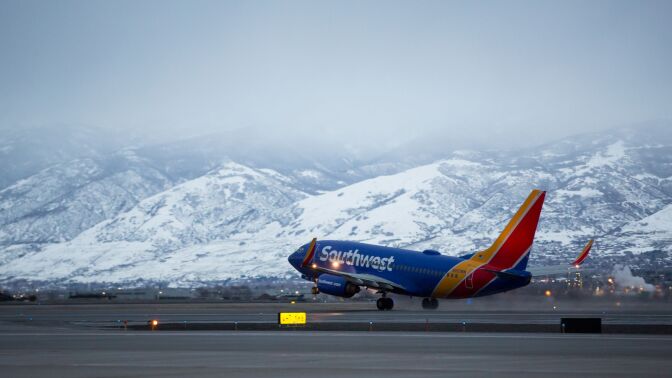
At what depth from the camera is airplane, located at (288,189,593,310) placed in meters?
86.4

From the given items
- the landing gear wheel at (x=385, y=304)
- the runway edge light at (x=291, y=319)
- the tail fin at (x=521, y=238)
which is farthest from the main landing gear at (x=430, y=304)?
the runway edge light at (x=291, y=319)

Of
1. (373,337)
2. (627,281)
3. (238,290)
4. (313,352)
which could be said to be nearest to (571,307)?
(627,281)

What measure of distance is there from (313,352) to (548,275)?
5516cm

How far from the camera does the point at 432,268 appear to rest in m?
90.1

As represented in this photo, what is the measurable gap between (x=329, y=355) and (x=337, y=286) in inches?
2150

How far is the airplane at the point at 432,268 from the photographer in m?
86.4

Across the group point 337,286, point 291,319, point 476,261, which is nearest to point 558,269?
point 476,261

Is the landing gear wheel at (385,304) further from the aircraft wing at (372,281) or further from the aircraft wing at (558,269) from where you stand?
the aircraft wing at (558,269)

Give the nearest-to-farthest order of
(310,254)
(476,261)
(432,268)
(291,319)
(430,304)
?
1. (291,319)
2. (476,261)
3. (432,268)
4. (430,304)
5. (310,254)

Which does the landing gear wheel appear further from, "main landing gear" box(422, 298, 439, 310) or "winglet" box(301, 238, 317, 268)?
"winglet" box(301, 238, 317, 268)

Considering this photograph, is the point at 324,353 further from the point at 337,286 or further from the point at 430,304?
the point at 337,286

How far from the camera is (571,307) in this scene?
93188mm

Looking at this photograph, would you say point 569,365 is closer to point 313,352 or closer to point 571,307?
point 313,352

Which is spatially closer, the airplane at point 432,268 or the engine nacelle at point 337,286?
the airplane at point 432,268
